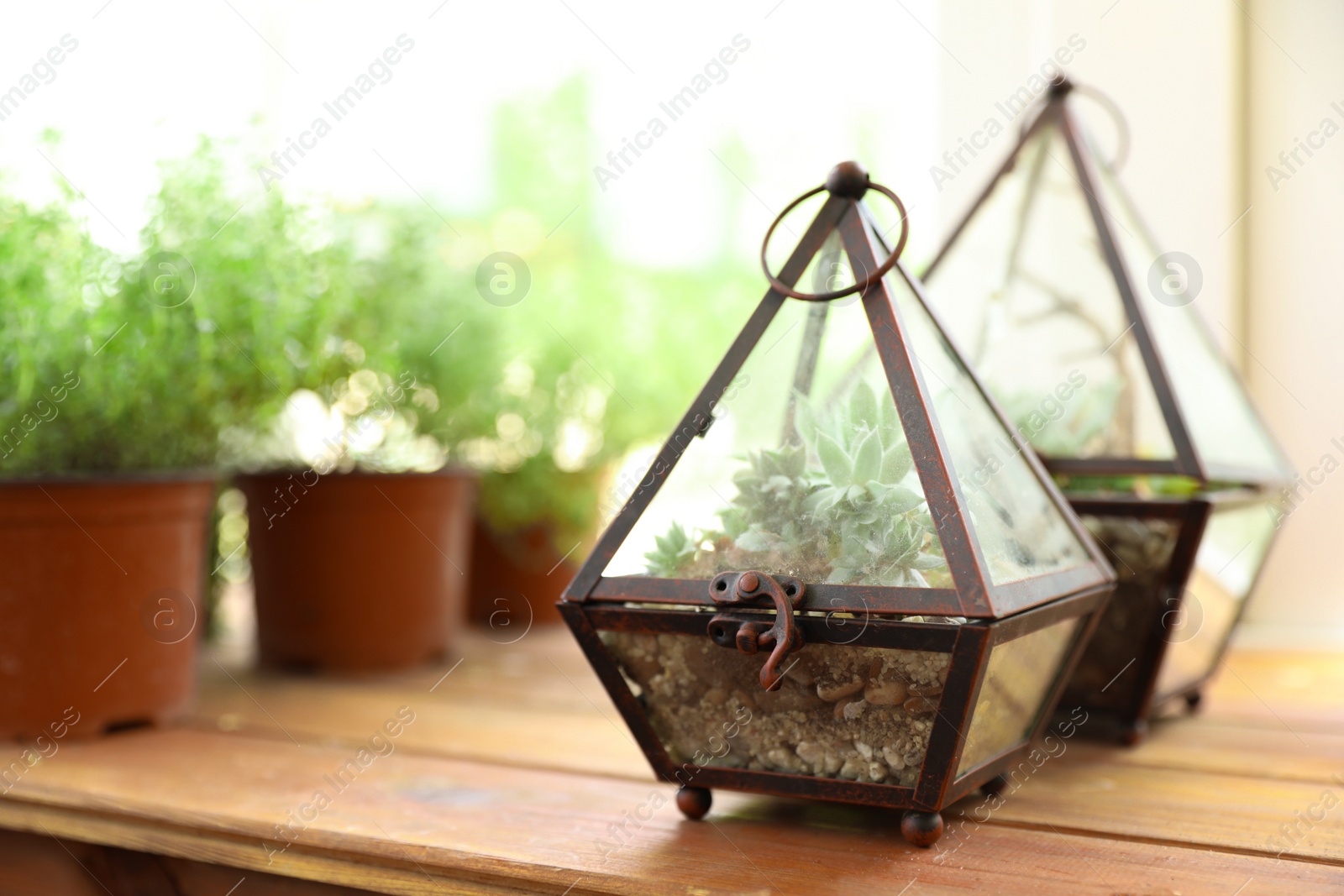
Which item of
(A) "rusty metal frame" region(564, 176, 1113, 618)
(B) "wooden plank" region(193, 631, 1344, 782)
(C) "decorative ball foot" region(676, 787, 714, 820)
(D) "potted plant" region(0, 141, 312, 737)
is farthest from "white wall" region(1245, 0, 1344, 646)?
(D) "potted plant" region(0, 141, 312, 737)

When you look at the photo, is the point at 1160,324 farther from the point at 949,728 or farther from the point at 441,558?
the point at 441,558

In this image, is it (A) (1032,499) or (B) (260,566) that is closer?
(A) (1032,499)

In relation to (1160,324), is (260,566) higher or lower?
lower

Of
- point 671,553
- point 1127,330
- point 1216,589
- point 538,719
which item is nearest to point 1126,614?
point 1216,589

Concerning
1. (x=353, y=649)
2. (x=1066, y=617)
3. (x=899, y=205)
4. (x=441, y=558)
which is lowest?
(x=353, y=649)

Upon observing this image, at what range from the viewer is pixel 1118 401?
3.39 feet

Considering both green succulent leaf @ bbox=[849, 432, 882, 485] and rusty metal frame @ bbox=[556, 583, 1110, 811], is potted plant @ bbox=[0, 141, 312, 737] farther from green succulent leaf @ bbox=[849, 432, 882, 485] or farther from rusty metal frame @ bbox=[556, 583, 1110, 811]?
green succulent leaf @ bbox=[849, 432, 882, 485]

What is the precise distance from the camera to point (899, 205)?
665mm

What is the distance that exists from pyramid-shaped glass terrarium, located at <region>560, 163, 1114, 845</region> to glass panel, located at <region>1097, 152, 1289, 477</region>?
0.32m

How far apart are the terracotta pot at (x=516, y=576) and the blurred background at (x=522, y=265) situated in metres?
0.03

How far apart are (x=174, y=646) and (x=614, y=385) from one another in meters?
0.86

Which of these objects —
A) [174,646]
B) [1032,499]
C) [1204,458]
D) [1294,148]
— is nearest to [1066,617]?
[1032,499]

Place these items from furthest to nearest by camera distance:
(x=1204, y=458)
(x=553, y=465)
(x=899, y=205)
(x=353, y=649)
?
1. (x=553, y=465)
2. (x=353, y=649)
3. (x=1204, y=458)
4. (x=899, y=205)

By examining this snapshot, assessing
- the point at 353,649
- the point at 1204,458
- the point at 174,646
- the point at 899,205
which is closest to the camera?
the point at 899,205
